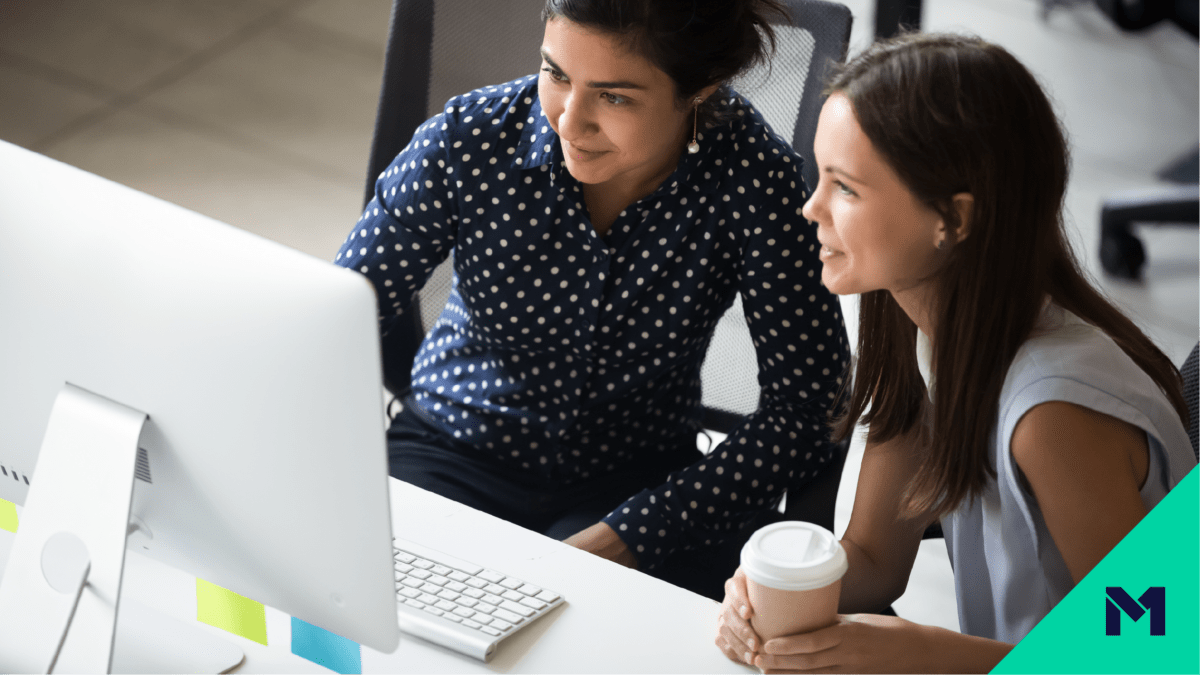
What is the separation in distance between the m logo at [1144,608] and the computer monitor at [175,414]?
0.60m

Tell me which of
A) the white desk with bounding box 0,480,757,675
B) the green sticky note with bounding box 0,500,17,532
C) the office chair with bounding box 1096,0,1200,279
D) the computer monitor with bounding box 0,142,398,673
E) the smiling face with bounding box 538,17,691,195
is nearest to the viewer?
the computer monitor with bounding box 0,142,398,673

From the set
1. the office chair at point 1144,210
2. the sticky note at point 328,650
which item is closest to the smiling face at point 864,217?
the sticky note at point 328,650

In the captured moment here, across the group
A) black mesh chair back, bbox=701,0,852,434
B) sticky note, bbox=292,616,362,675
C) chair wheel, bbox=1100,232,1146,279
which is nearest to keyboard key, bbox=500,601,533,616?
sticky note, bbox=292,616,362,675

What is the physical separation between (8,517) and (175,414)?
0.41 m

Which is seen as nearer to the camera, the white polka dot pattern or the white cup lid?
the white cup lid

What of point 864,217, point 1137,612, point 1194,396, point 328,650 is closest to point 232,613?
point 328,650

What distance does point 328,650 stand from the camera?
1.01m

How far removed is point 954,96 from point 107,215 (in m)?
0.70

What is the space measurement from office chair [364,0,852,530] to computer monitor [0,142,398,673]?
0.69m

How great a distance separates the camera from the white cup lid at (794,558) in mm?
914

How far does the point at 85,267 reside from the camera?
85 cm

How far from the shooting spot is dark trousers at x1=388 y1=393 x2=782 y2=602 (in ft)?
4.70

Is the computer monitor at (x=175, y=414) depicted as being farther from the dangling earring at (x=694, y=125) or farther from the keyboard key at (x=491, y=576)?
the dangling earring at (x=694, y=125)

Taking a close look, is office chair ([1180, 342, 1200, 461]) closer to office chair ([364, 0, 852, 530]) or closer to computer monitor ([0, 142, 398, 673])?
office chair ([364, 0, 852, 530])
